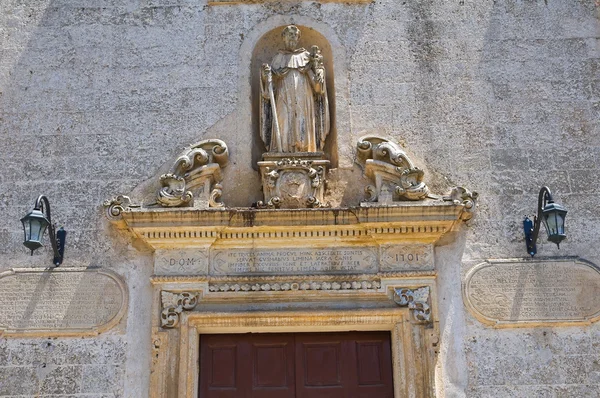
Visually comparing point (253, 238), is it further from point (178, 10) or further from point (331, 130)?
point (178, 10)

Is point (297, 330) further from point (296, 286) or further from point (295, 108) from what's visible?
point (295, 108)

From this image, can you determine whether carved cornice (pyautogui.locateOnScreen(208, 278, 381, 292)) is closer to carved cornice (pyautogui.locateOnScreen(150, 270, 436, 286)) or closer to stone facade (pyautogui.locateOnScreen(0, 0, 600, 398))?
carved cornice (pyautogui.locateOnScreen(150, 270, 436, 286))

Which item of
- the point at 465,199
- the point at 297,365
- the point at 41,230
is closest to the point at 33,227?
the point at 41,230

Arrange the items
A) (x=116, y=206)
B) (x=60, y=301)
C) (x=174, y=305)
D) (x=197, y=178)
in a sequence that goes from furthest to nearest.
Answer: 1. (x=197, y=178)
2. (x=116, y=206)
3. (x=60, y=301)
4. (x=174, y=305)

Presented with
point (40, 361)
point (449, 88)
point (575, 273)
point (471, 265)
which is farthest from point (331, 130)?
point (40, 361)

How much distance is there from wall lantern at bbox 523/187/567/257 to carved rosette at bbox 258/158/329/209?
2.10 meters

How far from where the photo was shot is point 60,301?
772 centimetres

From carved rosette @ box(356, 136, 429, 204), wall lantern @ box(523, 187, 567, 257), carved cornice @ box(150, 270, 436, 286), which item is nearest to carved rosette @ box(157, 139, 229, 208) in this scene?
carved cornice @ box(150, 270, 436, 286)

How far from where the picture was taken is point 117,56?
347 inches

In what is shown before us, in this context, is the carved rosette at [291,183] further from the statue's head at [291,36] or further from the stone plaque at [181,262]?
the statue's head at [291,36]

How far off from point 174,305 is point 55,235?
1481 mm

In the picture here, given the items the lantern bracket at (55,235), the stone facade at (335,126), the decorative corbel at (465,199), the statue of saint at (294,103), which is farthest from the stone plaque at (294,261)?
the lantern bracket at (55,235)

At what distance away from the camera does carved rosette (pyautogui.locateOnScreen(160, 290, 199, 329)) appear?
7.55 metres

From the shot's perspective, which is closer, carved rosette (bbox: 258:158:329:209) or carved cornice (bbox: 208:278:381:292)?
carved cornice (bbox: 208:278:381:292)
